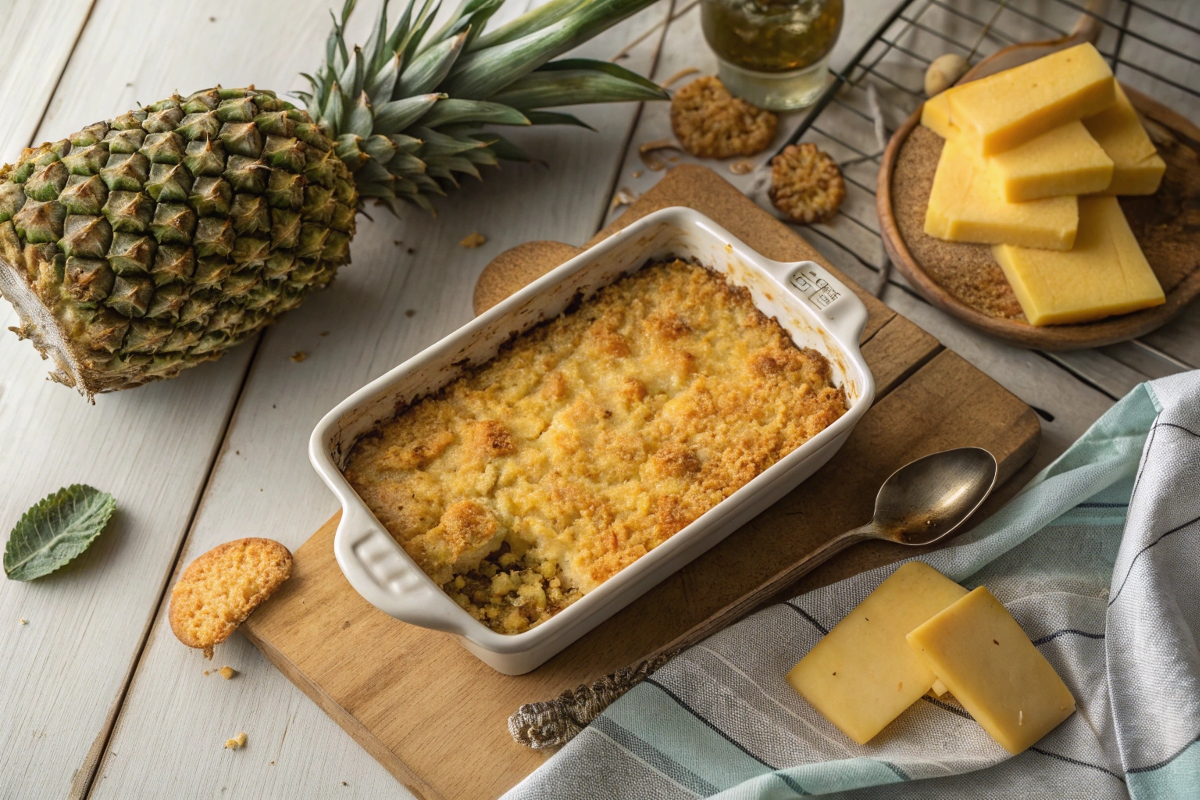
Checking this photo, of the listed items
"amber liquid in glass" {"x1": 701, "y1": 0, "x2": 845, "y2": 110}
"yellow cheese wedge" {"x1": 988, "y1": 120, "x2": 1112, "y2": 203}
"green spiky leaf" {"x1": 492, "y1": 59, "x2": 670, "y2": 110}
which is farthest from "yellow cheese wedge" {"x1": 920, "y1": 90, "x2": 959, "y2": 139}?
"green spiky leaf" {"x1": 492, "y1": 59, "x2": 670, "y2": 110}

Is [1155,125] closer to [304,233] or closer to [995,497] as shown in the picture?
Answer: [995,497]

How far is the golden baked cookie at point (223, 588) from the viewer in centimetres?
182

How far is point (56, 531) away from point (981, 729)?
73.1 inches

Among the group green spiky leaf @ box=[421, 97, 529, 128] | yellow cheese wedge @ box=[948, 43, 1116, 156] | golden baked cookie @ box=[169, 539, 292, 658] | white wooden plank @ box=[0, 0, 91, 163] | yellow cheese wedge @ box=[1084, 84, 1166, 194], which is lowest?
yellow cheese wedge @ box=[1084, 84, 1166, 194]

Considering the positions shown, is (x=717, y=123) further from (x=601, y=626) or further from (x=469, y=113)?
(x=601, y=626)

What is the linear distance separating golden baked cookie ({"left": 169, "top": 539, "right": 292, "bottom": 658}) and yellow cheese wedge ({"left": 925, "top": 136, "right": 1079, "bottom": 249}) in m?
1.62

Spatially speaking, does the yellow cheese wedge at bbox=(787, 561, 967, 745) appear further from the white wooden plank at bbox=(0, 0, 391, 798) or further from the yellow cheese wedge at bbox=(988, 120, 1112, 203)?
the white wooden plank at bbox=(0, 0, 391, 798)

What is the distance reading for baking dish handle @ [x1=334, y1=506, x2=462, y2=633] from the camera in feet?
4.89

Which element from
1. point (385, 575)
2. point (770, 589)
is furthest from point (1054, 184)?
point (385, 575)

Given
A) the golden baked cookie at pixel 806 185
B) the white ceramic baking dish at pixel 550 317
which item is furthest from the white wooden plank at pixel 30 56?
the golden baked cookie at pixel 806 185

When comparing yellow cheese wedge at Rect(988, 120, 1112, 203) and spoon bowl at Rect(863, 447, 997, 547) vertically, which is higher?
yellow cheese wedge at Rect(988, 120, 1112, 203)

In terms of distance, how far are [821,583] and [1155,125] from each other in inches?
58.3

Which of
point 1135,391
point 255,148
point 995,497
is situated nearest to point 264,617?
point 255,148

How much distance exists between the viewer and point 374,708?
1.74 metres
